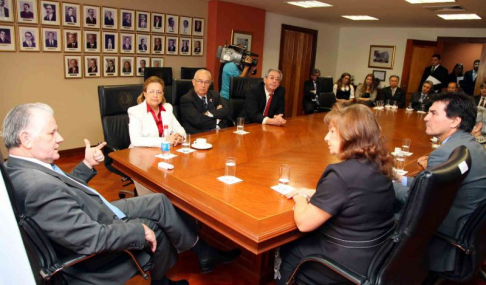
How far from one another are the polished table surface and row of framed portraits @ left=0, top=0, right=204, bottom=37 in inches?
107

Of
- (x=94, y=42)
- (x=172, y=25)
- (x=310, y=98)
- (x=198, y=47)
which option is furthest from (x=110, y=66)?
(x=310, y=98)

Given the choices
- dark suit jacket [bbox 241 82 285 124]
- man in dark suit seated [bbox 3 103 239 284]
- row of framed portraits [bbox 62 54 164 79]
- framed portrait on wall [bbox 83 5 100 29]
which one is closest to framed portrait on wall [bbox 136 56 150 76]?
row of framed portraits [bbox 62 54 164 79]

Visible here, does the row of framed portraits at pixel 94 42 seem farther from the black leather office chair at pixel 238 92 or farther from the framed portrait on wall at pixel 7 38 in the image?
the black leather office chair at pixel 238 92

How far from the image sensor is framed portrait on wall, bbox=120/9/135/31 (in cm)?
495

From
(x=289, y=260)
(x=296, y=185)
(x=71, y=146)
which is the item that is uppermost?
(x=296, y=185)

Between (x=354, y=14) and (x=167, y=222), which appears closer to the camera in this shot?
(x=167, y=222)

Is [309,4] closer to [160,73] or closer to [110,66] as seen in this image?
[160,73]

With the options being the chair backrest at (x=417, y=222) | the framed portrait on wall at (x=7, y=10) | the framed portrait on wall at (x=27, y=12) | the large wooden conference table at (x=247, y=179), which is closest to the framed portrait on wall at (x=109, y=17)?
the framed portrait on wall at (x=27, y=12)

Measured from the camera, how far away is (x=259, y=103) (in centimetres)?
400

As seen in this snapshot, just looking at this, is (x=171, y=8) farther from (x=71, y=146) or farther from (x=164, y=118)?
(x=164, y=118)

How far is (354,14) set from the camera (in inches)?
270

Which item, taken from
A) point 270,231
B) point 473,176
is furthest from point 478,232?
point 270,231

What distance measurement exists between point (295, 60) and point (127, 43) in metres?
4.20

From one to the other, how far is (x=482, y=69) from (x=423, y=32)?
167 centimetres
